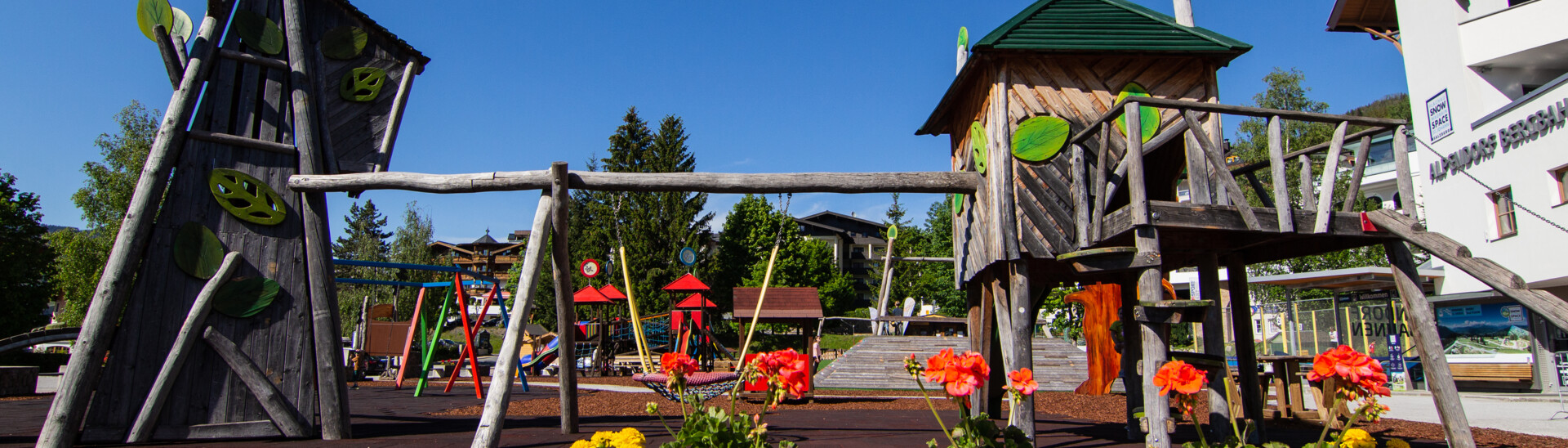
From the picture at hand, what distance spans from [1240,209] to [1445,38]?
1905 centimetres

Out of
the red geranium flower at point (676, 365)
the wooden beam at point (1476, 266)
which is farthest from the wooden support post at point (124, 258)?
the wooden beam at point (1476, 266)

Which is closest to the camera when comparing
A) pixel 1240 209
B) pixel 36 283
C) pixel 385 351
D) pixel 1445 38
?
pixel 1240 209

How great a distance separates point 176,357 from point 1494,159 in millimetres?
23091

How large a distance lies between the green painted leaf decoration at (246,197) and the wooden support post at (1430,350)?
8.71m

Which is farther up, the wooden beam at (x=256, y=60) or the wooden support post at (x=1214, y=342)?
the wooden beam at (x=256, y=60)

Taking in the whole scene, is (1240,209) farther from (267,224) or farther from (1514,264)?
(1514,264)

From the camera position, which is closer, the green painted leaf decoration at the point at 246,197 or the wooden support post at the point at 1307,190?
the wooden support post at the point at 1307,190

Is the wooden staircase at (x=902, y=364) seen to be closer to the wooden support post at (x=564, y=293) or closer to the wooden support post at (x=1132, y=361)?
the wooden support post at (x=1132, y=361)

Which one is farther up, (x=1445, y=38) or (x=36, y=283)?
(x=1445, y=38)

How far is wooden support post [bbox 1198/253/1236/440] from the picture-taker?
5.81 m

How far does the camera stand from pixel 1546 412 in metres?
11.6

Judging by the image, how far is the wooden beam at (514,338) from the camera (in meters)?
5.57

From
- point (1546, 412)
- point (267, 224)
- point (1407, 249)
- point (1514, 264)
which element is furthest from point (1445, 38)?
point (267, 224)

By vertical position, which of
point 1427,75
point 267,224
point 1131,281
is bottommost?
point 1131,281
